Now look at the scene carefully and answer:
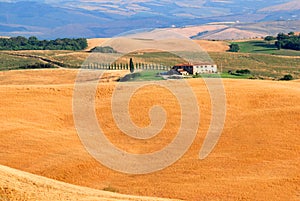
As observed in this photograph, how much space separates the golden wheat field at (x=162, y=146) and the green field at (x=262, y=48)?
200 ft

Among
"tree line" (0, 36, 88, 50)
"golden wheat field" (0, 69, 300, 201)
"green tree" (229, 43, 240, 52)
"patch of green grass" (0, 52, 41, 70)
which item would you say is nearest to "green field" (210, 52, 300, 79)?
"green tree" (229, 43, 240, 52)

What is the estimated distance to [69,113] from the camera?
40.9 meters

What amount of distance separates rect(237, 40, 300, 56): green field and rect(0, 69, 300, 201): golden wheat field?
60.9 meters

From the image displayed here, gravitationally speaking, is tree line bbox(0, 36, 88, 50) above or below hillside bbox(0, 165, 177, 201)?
above

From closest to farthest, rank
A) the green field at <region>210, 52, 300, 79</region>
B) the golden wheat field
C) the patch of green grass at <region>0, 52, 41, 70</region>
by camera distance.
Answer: the golden wheat field, the green field at <region>210, 52, 300, 79</region>, the patch of green grass at <region>0, 52, 41, 70</region>

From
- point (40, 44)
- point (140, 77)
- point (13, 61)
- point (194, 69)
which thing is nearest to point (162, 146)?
point (140, 77)

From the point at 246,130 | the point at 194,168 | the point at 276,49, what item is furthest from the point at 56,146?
the point at 276,49

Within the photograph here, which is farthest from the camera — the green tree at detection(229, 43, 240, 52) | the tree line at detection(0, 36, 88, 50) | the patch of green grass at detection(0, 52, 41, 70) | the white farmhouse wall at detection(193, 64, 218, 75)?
the tree line at detection(0, 36, 88, 50)

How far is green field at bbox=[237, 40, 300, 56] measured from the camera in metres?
107

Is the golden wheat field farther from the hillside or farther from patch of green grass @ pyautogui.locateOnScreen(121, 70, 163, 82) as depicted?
patch of green grass @ pyautogui.locateOnScreen(121, 70, 163, 82)

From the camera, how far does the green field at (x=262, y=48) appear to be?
10669 cm

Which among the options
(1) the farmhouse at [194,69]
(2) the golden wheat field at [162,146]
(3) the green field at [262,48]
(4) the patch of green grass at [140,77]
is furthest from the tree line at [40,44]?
(2) the golden wheat field at [162,146]

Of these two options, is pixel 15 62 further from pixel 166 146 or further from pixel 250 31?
pixel 250 31

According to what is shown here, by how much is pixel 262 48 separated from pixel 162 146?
273 feet
